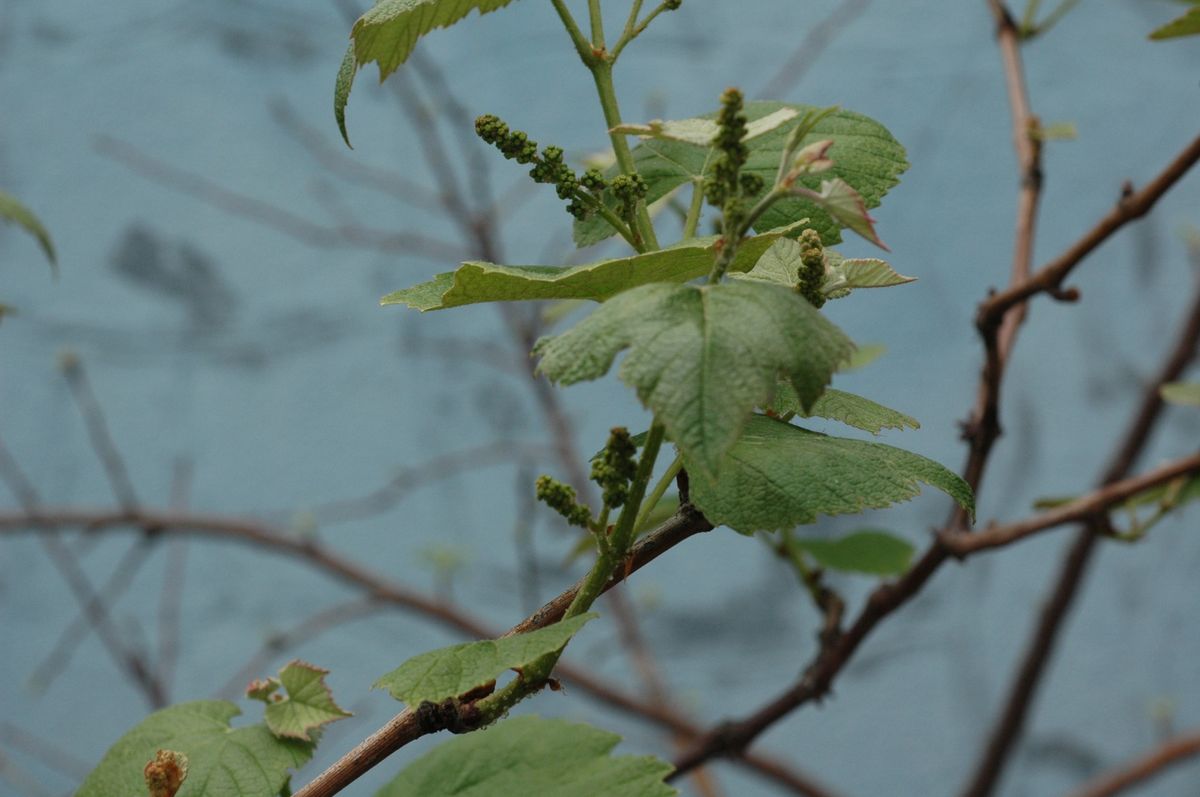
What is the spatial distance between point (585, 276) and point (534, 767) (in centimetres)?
16

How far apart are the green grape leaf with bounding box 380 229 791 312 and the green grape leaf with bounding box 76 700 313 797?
0.15m

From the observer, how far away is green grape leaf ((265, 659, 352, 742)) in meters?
0.35

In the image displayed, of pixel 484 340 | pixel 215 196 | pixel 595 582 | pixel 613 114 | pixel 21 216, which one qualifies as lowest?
pixel 595 582

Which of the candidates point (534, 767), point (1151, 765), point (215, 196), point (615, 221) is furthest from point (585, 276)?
point (215, 196)

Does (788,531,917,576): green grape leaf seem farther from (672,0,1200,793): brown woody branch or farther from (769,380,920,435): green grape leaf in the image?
(769,380,920,435): green grape leaf

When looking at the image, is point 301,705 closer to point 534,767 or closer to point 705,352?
point 534,767

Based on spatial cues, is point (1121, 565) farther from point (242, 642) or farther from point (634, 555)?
point (634, 555)

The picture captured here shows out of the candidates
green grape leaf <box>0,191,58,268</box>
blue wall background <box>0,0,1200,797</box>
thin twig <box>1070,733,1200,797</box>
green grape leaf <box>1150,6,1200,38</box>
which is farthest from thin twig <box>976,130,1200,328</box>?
blue wall background <box>0,0,1200,797</box>

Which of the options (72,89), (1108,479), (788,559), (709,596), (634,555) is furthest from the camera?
(709,596)

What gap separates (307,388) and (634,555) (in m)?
1.98

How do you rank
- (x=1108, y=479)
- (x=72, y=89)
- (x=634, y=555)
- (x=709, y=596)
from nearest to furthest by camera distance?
(x=634, y=555) → (x=1108, y=479) → (x=72, y=89) → (x=709, y=596)

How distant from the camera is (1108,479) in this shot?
915 mm

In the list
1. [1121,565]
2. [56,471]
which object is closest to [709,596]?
[1121,565]

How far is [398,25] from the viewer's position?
0.96 feet
